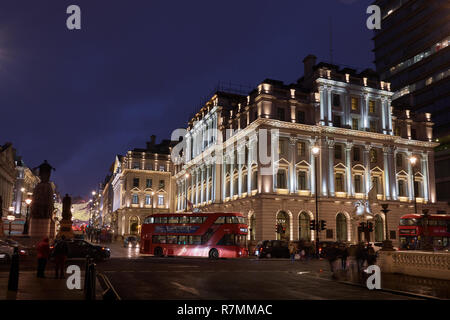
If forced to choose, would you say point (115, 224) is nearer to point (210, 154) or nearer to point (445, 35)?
point (210, 154)

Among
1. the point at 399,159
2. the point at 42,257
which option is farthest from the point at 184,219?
the point at 399,159

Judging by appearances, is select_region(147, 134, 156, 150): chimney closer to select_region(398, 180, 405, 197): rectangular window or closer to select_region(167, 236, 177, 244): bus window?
select_region(398, 180, 405, 197): rectangular window

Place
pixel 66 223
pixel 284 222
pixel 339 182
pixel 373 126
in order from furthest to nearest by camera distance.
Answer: pixel 373 126
pixel 339 182
pixel 284 222
pixel 66 223

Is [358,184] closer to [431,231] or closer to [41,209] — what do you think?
[431,231]

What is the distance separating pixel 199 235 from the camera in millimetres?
36625

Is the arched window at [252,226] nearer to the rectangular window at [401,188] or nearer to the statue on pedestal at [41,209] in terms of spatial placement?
the rectangular window at [401,188]

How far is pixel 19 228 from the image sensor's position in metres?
61.6

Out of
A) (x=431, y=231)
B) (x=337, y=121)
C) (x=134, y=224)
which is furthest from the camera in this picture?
(x=134, y=224)

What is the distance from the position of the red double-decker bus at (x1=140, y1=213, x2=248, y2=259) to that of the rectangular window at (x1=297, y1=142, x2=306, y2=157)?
1833 centimetres

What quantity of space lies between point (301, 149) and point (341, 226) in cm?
1073

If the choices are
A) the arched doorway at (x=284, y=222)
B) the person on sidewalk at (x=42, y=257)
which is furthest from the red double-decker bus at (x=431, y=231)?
the person on sidewalk at (x=42, y=257)

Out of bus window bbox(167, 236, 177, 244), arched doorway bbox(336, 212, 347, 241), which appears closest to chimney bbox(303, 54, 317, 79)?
arched doorway bbox(336, 212, 347, 241)

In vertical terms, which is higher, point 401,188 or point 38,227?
point 401,188
